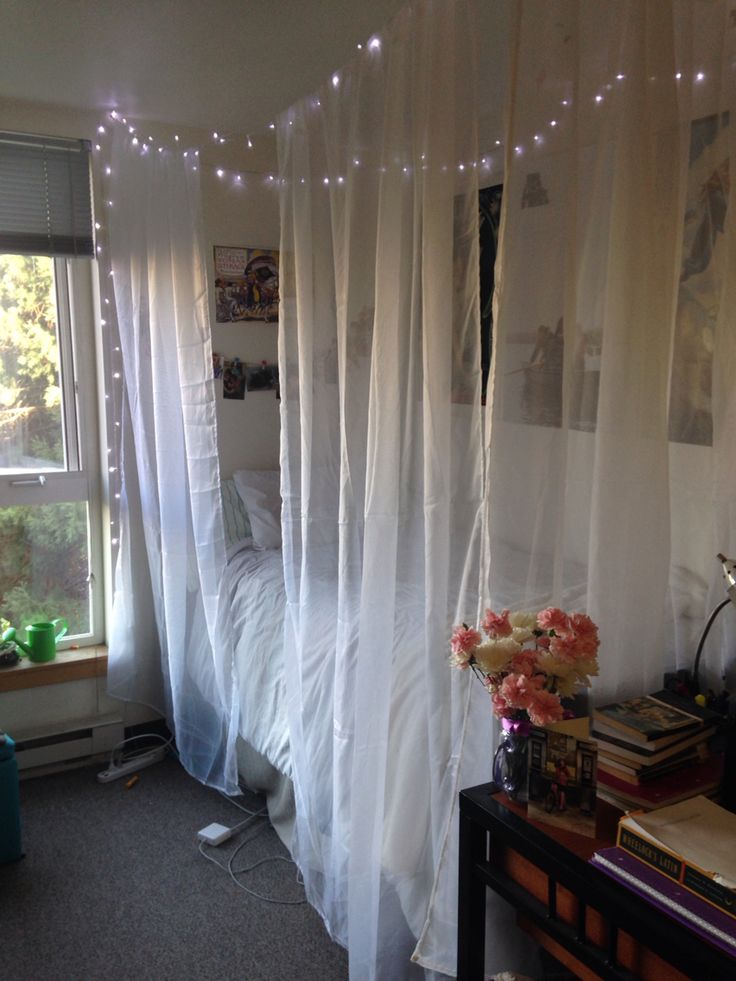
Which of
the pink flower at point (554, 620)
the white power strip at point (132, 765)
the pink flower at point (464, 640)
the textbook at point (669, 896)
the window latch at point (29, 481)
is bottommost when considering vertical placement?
the white power strip at point (132, 765)

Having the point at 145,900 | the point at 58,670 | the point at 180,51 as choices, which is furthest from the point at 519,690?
the point at 58,670

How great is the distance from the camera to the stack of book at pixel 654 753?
1.35m

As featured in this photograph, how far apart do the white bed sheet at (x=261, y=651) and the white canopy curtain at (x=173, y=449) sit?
0.07 metres

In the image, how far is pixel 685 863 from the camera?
1.13 m

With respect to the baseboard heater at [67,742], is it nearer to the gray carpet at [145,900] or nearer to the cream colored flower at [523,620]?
the gray carpet at [145,900]

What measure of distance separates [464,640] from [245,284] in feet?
7.43

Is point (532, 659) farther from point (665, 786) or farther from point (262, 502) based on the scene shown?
point (262, 502)

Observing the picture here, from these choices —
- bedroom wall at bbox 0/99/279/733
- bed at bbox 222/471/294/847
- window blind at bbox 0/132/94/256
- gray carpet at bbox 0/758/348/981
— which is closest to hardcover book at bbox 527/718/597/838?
gray carpet at bbox 0/758/348/981

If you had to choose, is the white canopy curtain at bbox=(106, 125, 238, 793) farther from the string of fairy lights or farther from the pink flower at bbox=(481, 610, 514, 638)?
the pink flower at bbox=(481, 610, 514, 638)

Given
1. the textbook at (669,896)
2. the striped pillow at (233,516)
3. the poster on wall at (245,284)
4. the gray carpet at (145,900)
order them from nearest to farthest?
the textbook at (669,896)
the gray carpet at (145,900)
the striped pillow at (233,516)
the poster on wall at (245,284)

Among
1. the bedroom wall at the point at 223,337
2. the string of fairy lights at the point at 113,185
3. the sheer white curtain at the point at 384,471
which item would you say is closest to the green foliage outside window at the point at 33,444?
the string of fairy lights at the point at 113,185

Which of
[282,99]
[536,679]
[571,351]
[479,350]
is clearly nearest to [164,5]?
[282,99]

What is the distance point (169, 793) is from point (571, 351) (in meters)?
2.21

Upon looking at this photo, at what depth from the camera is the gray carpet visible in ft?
6.59
